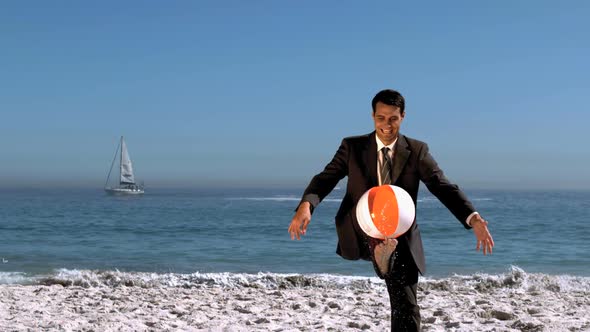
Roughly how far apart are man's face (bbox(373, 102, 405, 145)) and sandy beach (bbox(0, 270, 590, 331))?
3136 mm

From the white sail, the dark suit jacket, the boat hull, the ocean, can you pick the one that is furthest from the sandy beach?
the boat hull

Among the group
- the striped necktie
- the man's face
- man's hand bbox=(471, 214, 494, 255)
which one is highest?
the man's face

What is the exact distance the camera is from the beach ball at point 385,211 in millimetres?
3174

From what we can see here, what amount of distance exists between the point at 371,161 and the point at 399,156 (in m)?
0.16

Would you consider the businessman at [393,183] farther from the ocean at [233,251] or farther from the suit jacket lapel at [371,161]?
the ocean at [233,251]

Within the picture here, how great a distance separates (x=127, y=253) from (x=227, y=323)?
42.6 feet

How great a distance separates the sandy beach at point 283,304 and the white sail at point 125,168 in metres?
55.5

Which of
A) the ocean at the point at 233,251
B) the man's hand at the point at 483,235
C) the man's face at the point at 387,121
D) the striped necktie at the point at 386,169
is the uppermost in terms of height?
the man's face at the point at 387,121

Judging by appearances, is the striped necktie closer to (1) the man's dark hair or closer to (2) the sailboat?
(1) the man's dark hair

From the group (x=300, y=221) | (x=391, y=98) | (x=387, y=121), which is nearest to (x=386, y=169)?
(x=387, y=121)

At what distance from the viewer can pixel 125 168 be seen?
65125 mm

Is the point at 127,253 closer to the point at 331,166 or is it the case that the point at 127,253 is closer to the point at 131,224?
the point at 131,224

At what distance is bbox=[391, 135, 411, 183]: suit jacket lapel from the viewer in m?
3.38

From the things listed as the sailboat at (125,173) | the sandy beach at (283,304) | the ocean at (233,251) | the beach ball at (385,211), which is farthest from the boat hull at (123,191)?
the beach ball at (385,211)
